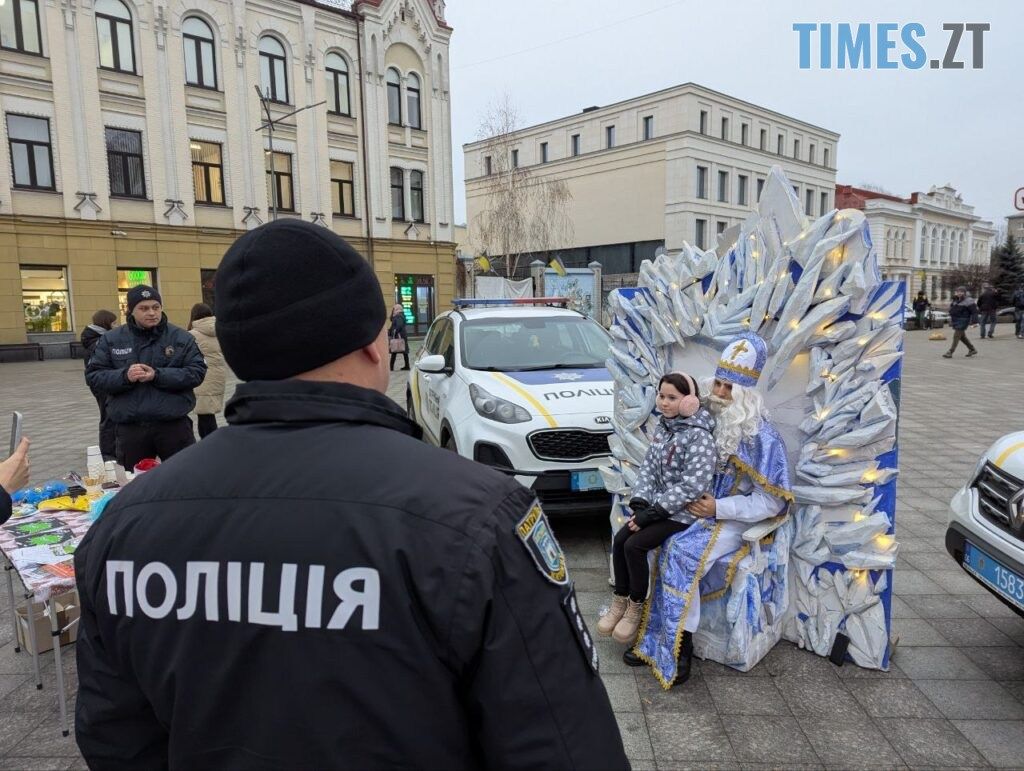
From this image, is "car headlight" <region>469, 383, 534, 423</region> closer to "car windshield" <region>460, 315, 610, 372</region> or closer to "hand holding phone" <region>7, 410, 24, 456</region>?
"car windshield" <region>460, 315, 610, 372</region>

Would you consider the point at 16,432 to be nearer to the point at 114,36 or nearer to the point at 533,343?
the point at 533,343

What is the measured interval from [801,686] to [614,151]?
4546 centimetres

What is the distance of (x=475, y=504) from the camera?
102 centimetres

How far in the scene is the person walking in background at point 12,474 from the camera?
2.40 m

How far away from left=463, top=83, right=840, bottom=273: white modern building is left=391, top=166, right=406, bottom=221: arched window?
10.1m

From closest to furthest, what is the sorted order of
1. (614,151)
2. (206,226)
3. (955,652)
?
1. (955,652)
2. (206,226)
3. (614,151)

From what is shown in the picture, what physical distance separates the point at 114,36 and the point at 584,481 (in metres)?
23.9

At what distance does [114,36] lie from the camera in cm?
2119

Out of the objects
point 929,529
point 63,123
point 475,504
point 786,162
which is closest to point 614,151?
point 786,162

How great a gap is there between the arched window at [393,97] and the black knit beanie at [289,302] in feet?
94.8

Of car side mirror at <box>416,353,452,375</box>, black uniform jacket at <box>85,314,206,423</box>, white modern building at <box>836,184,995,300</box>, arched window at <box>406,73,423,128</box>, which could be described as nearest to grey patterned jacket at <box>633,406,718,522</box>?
car side mirror at <box>416,353,452,375</box>

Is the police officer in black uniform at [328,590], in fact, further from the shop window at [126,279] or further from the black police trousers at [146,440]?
the shop window at [126,279]

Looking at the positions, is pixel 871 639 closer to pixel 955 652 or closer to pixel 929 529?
pixel 955 652

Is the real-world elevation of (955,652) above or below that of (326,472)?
below
